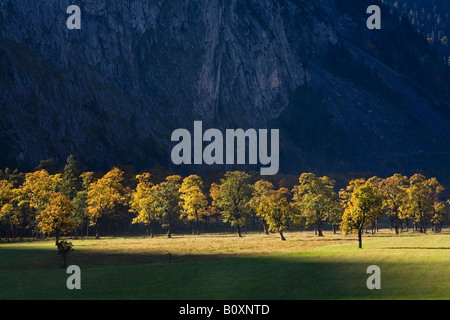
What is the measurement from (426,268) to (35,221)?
87044 millimetres

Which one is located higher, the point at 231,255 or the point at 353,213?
the point at 353,213

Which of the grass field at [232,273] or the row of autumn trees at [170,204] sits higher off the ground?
the row of autumn trees at [170,204]

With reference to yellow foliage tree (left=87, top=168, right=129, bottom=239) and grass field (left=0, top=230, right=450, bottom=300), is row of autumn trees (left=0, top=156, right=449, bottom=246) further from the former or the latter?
grass field (left=0, top=230, right=450, bottom=300)

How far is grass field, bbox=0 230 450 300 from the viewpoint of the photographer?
163ft

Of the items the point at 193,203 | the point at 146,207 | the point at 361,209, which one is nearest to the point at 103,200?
the point at 146,207

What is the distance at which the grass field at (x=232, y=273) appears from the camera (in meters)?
49.7

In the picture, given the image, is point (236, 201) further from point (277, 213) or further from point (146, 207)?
point (146, 207)

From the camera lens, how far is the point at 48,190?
13700 cm

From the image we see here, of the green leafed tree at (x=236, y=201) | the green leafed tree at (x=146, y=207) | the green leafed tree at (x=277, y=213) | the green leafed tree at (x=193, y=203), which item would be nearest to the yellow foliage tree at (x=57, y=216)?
the green leafed tree at (x=146, y=207)

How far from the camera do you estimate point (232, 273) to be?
62969 millimetres

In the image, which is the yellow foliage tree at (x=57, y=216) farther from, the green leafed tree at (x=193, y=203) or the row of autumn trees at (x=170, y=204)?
the green leafed tree at (x=193, y=203)

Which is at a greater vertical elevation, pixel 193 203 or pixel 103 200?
pixel 103 200

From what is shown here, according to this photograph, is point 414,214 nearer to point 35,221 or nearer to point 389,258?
point 389,258
